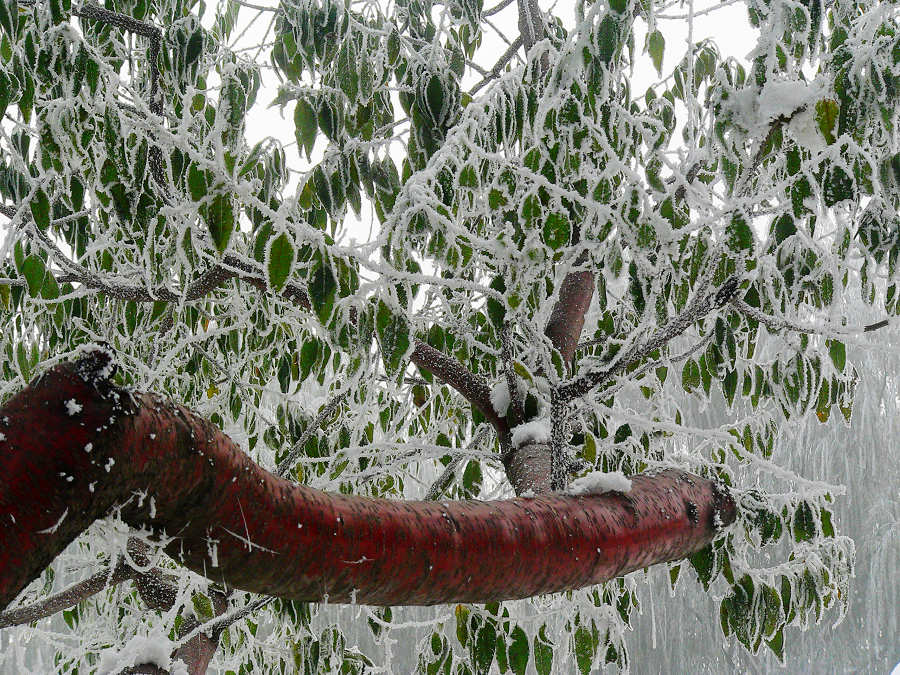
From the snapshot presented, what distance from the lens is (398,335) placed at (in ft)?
3.28

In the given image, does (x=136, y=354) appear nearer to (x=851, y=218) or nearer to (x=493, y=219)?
(x=493, y=219)

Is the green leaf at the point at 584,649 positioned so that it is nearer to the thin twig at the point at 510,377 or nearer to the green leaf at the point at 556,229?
the thin twig at the point at 510,377

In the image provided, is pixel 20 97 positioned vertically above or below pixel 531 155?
above

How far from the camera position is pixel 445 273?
4.39 ft

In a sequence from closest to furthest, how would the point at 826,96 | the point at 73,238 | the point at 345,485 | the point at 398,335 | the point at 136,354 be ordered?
the point at 826,96
the point at 398,335
the point at 73,238
the point at 345,485
the point at 136,354

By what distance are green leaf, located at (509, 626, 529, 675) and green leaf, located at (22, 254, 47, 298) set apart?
1.02m

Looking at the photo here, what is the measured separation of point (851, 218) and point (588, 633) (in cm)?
93

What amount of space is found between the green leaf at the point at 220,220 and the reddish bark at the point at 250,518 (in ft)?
1.08

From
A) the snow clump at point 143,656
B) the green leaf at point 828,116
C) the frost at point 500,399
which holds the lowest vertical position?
the snow clump at point 143,656

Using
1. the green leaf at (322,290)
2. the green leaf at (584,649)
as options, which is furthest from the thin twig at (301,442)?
the green leaf at (584,649)

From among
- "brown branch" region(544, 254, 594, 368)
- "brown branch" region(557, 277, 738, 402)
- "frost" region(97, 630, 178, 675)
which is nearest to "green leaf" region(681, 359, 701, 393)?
"brown branch" region(544, 254, 594, 368)

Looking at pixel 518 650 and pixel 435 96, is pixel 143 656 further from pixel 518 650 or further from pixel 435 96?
pixel 435 96

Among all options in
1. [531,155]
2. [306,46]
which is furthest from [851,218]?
[306,46]

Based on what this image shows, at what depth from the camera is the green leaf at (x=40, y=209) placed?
4.24 feet
